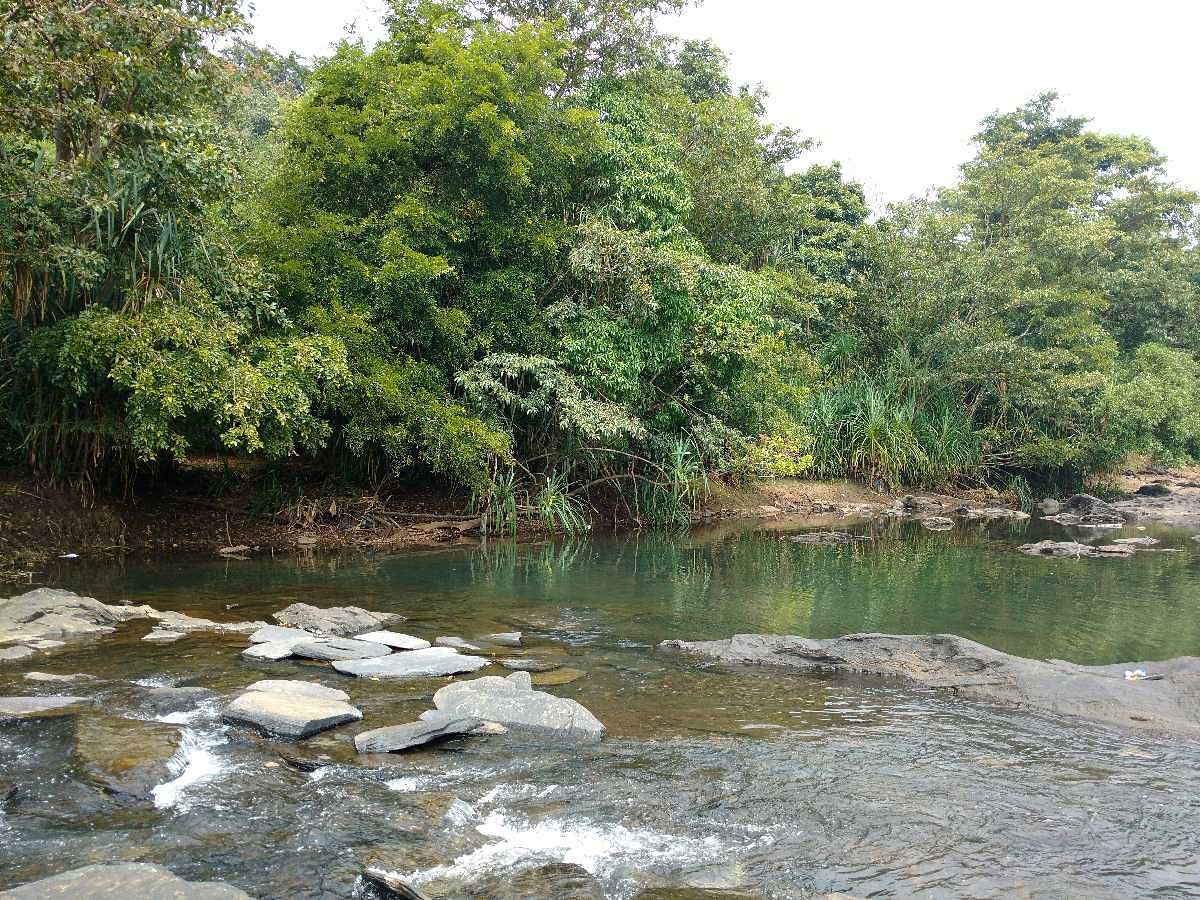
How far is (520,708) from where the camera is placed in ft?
19.1

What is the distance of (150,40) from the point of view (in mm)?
9898

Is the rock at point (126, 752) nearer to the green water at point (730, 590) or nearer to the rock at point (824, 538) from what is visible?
the green water at point (730, 590)

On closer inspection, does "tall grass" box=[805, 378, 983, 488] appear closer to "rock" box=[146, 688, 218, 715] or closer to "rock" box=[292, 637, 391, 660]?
"rock" box=[292, 637, 391, 660]

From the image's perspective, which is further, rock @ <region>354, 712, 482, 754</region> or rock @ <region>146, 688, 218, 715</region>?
rock @ <region>146, 688, 218, 715</region>

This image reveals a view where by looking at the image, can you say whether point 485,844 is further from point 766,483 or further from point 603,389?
point 766,483

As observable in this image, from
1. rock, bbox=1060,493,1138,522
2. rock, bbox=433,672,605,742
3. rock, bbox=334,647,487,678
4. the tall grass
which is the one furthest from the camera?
the tall grass

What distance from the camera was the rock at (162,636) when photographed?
779 cm

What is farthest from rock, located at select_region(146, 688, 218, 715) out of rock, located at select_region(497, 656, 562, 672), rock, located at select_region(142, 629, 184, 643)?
rock, located at select_region(497, 656, 562, 672)

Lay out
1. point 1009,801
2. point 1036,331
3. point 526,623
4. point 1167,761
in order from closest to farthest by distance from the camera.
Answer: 1. point 1009,801
2. point 1167,761
3. point 526,623
4. point 1036,331

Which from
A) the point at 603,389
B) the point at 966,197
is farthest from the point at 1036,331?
the point at 603,389

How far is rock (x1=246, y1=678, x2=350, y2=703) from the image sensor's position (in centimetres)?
593

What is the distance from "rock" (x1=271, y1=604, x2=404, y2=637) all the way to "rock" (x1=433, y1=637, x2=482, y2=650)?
2.58ft

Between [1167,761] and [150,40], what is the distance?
1126 centimetres

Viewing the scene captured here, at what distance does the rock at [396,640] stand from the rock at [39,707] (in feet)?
8.08
